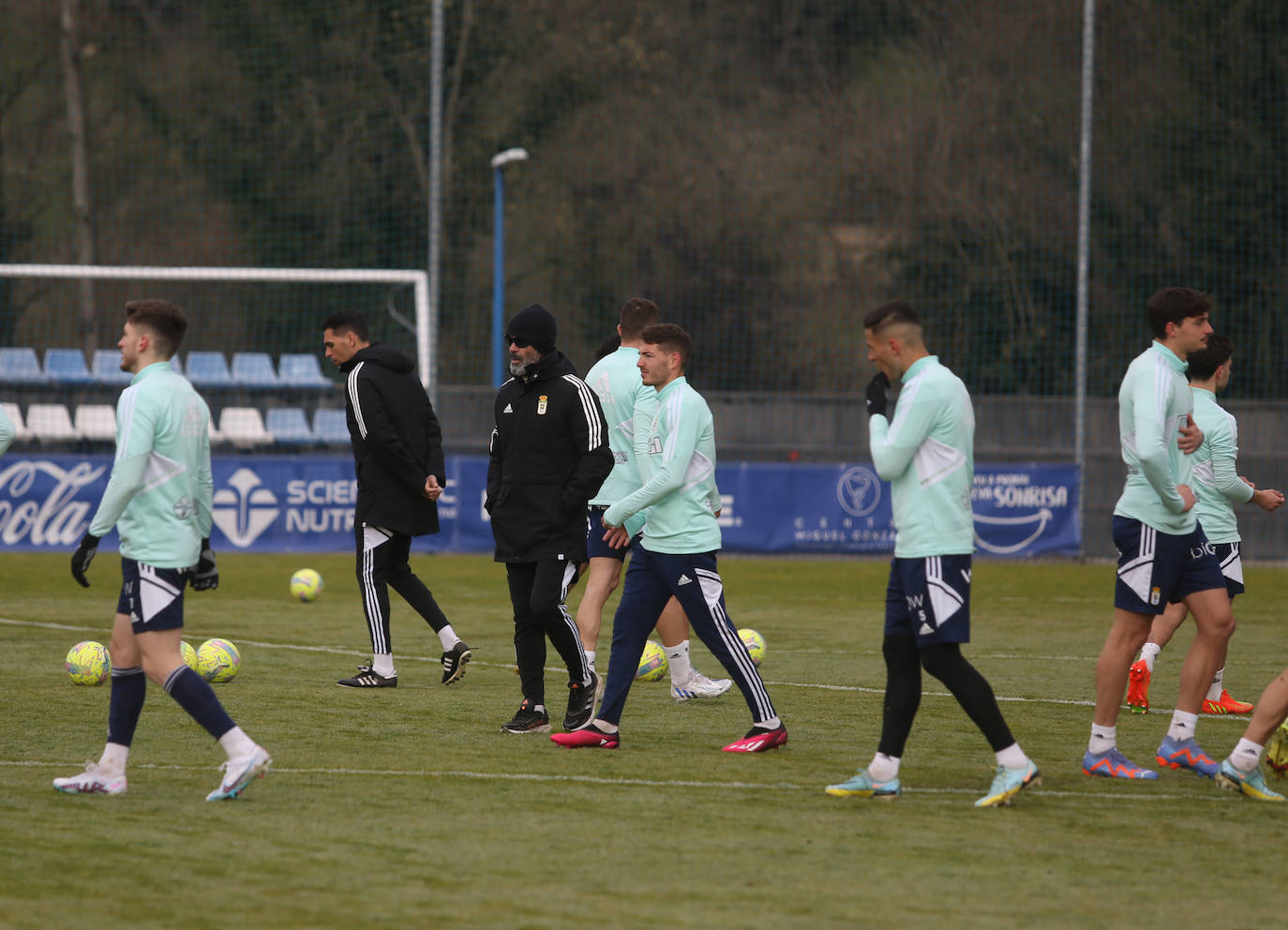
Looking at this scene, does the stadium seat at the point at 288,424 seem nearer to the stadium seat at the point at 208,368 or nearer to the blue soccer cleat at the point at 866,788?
the stadium seat at the point at 208,368

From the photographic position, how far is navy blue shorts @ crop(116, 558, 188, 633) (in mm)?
5988

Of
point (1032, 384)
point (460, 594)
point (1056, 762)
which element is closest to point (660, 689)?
point (1056, 762)

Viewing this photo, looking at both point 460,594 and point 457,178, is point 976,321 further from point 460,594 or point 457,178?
point 460,594

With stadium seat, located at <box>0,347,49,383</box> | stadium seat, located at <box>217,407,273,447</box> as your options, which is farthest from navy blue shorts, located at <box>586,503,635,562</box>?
stadium seat, located at <box>0,347,49,383</box>

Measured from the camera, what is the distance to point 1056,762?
7.21 m

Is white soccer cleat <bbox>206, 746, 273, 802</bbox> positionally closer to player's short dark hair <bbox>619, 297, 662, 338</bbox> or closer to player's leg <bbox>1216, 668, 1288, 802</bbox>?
player's short dark hair <bbox>619, 297, 662, 338</bbox>

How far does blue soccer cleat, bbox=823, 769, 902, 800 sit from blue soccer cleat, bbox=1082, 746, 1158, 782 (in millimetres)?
1015

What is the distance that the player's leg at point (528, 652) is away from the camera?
7.77 metres

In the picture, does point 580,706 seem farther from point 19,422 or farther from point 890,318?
point 19,422

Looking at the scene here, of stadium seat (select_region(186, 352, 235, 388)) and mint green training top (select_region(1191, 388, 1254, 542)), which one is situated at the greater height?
mint green training top (select_region(1191, 388, 1254, 542))

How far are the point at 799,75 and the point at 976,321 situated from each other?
28.0 feet

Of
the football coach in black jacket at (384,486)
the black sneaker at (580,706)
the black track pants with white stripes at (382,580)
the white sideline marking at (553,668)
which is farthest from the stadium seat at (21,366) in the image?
the black sneaker at (580,706)

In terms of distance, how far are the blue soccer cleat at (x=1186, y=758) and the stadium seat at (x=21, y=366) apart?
2188 centimetres

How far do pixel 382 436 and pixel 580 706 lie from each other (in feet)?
8.09
